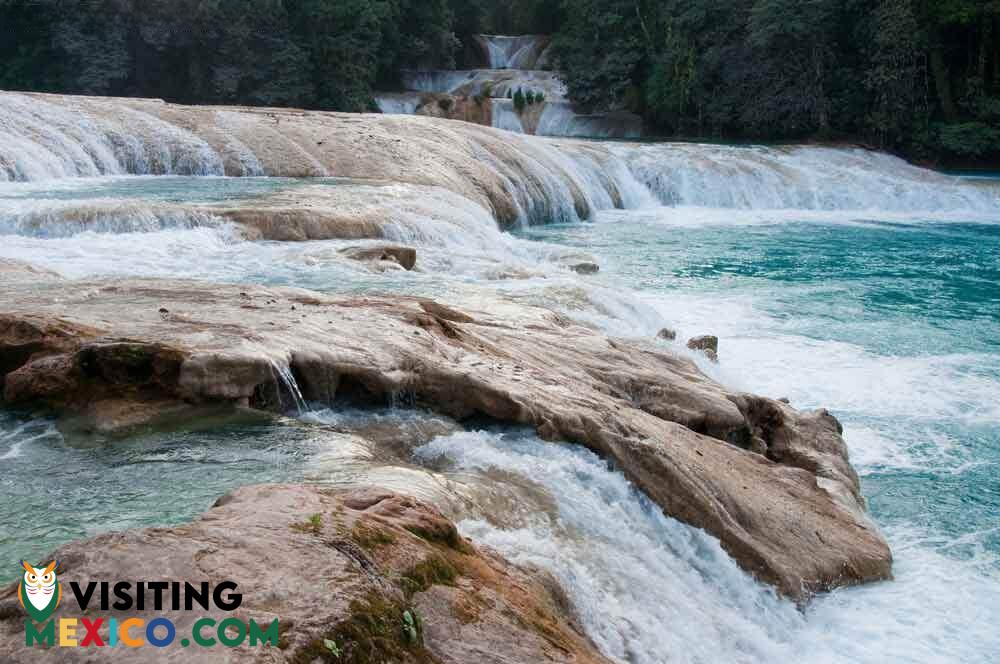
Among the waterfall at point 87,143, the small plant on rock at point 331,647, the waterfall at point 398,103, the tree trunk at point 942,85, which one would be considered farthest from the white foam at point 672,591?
the waterfall at point 398,103

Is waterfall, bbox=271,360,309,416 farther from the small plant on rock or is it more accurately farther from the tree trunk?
the tree trunk

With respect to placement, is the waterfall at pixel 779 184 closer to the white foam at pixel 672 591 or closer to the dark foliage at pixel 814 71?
the dark foliage at pixel 814 71

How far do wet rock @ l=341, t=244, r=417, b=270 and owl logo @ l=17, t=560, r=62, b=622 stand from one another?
7857 millimetres

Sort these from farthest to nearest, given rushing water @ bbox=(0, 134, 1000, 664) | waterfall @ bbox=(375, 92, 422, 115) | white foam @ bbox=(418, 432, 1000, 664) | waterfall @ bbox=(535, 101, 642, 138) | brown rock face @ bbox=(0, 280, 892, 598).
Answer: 1. waterfall @ bbox=(535, 101, 642, 138)
2. waterfall @ bbox=(375, 92, 422, 115)
3. brown rock face @ bbox=(0, 280, 892, 598)
4. rushing water @ bbox=(0, 134, 1000, 664)
5. white foam @ bbox=(418, 432, 1000, 664)

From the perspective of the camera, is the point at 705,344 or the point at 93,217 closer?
the point at 705,344

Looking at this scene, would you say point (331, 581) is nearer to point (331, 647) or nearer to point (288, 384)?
point (331, 647)

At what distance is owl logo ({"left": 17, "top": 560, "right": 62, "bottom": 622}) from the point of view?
2.69 m

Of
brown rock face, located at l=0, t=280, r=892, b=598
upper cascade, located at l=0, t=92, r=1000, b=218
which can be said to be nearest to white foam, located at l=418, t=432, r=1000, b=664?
brown rock face, located at l=0, t=280, r=892, b=598

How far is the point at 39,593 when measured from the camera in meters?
2.73

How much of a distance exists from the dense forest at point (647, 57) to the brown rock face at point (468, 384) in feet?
81.2

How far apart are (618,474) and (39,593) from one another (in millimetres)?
3533

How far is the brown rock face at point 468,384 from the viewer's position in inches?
224

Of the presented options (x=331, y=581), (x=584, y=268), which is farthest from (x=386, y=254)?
(x=331, y=581)

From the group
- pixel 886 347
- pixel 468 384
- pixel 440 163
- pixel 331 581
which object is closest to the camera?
pixel 331 581
